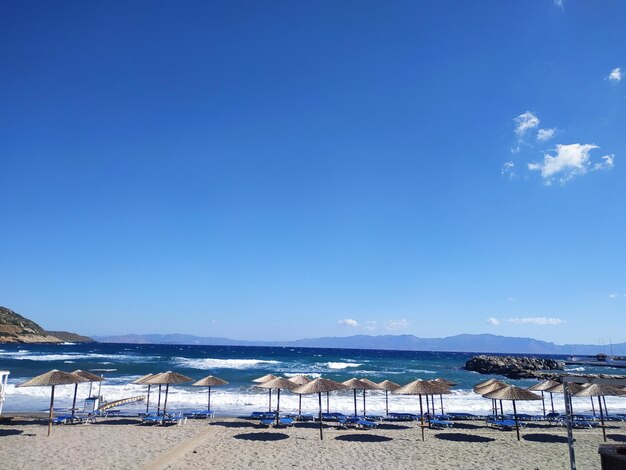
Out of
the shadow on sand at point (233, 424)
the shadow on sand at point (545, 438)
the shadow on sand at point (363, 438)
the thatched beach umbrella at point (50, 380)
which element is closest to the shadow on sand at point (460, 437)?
the shadow on sand at point (545, 438)

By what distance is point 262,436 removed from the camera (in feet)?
46.5

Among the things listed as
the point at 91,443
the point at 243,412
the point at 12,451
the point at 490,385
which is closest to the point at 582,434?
the point at 490,385

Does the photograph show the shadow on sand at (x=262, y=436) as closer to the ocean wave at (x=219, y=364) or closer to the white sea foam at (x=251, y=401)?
the white sea foam at (x=251, y=401)

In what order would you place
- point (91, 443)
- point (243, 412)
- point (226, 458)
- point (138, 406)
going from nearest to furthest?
point (226, 458) < point (91, 443) < point (243, 412) < point (138, 406)

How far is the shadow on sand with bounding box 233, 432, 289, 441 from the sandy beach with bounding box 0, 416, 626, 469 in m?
0.03

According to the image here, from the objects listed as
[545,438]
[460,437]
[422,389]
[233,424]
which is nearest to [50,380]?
[233,424]

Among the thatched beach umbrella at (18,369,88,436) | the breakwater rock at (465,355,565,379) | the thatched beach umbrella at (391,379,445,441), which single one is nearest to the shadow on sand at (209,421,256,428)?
the thatched beach umbrella at (18,369,88,436)

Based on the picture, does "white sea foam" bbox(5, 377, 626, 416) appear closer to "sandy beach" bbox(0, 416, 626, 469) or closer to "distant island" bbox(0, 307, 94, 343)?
"sandy beach" bbox(0, 416, 626, 469)

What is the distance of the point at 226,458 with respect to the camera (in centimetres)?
1136

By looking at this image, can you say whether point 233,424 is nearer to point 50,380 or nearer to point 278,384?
point 278,384

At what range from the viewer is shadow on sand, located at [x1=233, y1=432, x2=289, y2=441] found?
45.1ft

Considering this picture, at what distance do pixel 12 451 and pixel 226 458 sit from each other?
5.93m

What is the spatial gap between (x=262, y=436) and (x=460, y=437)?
6.71m

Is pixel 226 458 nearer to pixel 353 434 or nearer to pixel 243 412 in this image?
pixel 353 434
